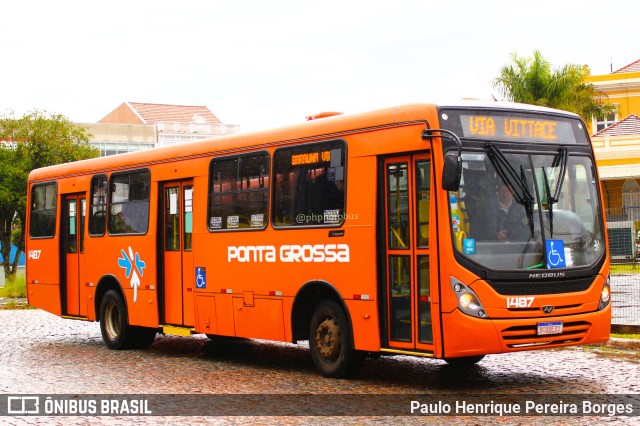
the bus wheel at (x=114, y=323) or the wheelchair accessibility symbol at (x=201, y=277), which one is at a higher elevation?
the wheelchair accessibility symbol at (x=201, y=277)

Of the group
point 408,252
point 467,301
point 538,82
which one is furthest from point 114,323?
point 538,82

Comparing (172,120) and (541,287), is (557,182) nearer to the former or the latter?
(541,287)

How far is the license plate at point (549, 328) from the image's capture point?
10.9m

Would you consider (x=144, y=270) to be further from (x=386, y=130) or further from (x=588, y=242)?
(x=588, y=242)

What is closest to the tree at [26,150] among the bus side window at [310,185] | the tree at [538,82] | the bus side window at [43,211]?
the tree at [538,82]

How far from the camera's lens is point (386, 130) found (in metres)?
11.7

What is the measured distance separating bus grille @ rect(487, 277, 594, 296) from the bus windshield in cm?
17

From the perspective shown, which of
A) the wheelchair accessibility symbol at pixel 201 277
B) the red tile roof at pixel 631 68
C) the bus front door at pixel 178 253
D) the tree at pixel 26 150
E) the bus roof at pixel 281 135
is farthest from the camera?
the red tile roof at pixel 631 68

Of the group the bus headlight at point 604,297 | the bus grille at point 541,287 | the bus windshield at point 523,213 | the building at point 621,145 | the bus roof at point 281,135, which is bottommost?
the bus headlight at point 604,297

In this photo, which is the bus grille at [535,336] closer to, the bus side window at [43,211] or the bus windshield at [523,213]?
the bus windshield at [523,213]

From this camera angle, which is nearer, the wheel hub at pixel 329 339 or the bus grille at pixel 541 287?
the bus grille at pixel 541 287

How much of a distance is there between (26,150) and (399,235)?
4246 cm

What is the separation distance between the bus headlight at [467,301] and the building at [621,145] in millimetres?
6361

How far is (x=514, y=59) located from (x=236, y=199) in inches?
1368
